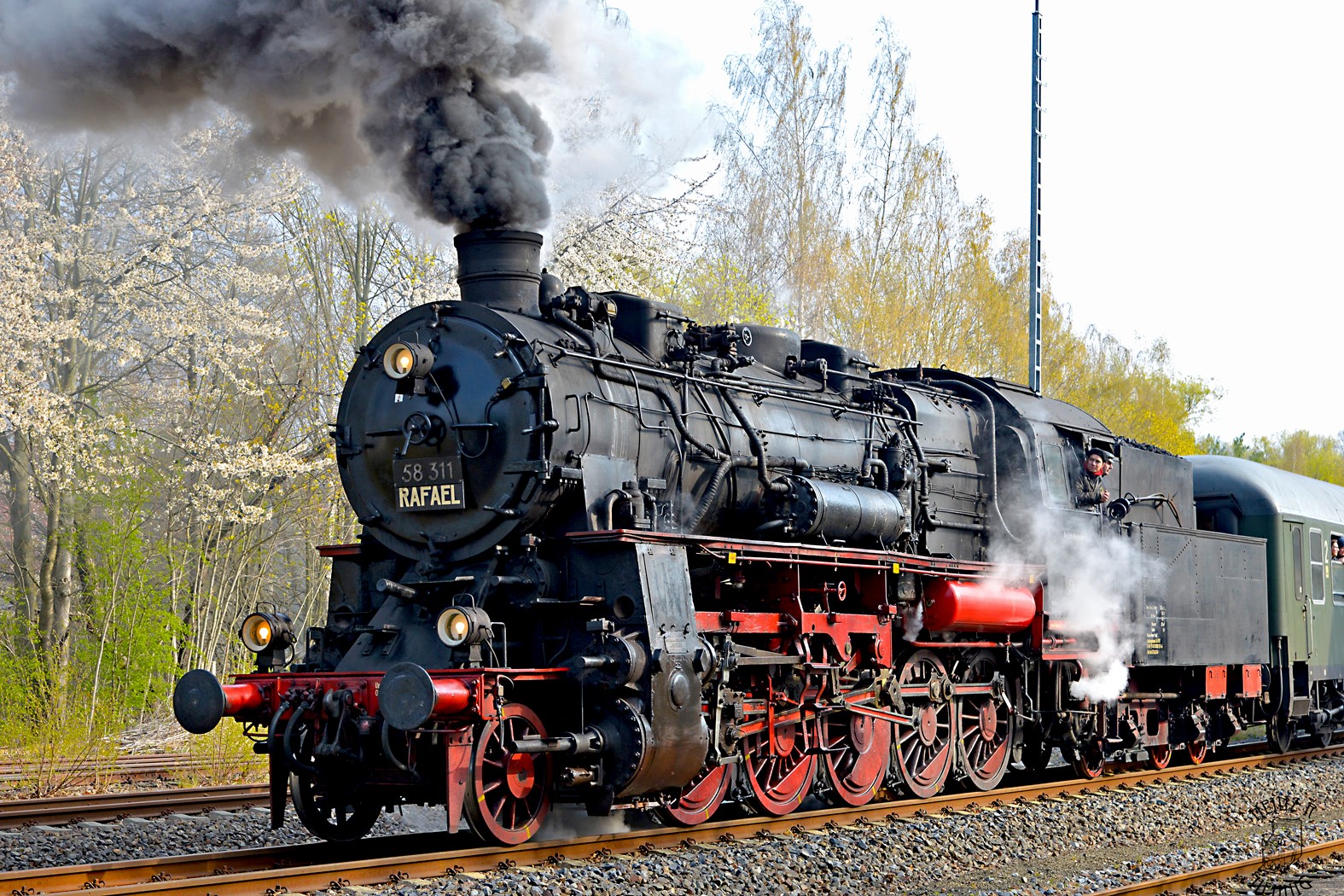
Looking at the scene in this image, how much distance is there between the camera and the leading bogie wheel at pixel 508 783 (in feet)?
26.2

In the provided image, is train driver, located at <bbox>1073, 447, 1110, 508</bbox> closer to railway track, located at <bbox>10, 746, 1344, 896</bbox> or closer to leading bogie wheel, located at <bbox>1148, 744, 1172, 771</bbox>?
leading bogie wheel, located at <bbox>1148, 744, 1172, 771</bbox>

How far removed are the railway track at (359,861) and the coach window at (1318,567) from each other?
8.85 meters

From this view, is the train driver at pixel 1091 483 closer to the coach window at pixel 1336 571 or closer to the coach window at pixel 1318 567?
the coach window at pixel 1318 567

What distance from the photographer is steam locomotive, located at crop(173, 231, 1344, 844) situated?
27.3 ft

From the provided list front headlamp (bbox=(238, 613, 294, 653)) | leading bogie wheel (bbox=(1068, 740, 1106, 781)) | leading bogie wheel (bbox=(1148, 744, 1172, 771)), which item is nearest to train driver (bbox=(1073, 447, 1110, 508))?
leading bogie wheel (bbox=(1068, 740, 1106, 781))

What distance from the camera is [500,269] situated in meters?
9.74

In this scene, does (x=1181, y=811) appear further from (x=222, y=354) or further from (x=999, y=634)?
(x=222, y=354)

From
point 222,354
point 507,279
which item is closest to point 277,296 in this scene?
point 222,354

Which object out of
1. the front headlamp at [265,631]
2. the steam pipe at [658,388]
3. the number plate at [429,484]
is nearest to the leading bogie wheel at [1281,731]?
the steam pipe at [658,388]

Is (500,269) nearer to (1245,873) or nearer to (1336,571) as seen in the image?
(1245,873)

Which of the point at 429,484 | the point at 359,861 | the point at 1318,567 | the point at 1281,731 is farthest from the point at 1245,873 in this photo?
the point at 1318,567

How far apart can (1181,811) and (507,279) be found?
7.21 meters

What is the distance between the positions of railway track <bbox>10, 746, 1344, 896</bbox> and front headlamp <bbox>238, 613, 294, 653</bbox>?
151cm

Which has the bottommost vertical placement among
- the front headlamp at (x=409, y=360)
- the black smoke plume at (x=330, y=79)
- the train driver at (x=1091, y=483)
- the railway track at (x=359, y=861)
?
the railway track at (x=359, y=861)
